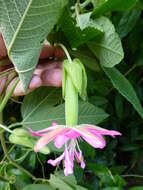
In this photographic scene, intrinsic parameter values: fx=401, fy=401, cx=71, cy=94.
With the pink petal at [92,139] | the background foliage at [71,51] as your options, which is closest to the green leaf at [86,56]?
the background foliage at [71,51]

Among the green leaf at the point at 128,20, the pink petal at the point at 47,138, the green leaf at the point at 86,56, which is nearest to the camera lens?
the pink petal at the point at 47,138

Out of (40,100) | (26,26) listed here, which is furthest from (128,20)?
(26,26)

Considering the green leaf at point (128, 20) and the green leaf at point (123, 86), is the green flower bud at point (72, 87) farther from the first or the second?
the green leaf at point (128, 20)

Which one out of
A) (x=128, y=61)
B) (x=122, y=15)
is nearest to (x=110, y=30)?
→ (x=122, y=15)

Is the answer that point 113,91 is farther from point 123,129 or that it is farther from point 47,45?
point 47,45

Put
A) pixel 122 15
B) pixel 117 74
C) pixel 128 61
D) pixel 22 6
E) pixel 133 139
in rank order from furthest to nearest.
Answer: pixel 133 139
pixel 128 61
pixel 122 15
pixel 117 74
pixel 22 6

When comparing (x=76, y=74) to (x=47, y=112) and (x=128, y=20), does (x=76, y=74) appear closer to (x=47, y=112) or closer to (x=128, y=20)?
(x=47, y=112)

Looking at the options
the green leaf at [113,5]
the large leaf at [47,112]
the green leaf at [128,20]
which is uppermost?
the green leaf at [113,5]

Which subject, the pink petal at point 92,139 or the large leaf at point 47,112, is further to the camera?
the large leaf at point 47,112
